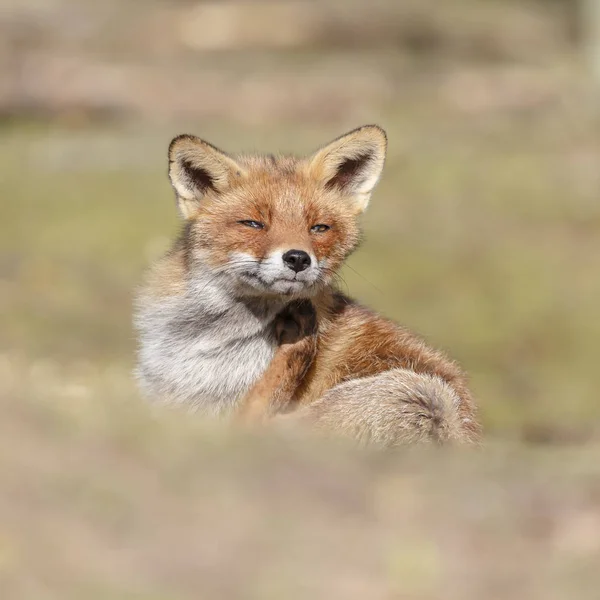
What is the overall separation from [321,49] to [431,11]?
6.02 metres

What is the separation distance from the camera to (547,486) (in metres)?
6.18

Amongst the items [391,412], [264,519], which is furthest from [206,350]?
[264,519]

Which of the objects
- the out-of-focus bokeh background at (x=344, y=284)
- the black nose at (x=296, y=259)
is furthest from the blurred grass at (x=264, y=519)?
the black nose at (x=296, y=259)

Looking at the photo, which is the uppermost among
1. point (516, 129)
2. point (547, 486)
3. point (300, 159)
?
point (516, 129)

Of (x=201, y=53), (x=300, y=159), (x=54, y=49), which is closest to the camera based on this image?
(x=300, y=159)

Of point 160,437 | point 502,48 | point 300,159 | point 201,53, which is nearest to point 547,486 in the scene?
point 160,437

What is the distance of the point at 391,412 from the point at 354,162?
2627 millimetres

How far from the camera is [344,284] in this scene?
11094 millimetres

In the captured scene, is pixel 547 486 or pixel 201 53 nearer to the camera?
pixel 547 486

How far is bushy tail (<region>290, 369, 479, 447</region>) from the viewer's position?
794 cm

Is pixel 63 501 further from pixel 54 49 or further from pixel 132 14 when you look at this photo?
pixel 132 14

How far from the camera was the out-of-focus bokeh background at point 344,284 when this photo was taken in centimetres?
532

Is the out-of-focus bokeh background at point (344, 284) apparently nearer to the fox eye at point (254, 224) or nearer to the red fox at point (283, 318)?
the red fox at point (283, 318)

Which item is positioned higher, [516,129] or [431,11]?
[431,11]
